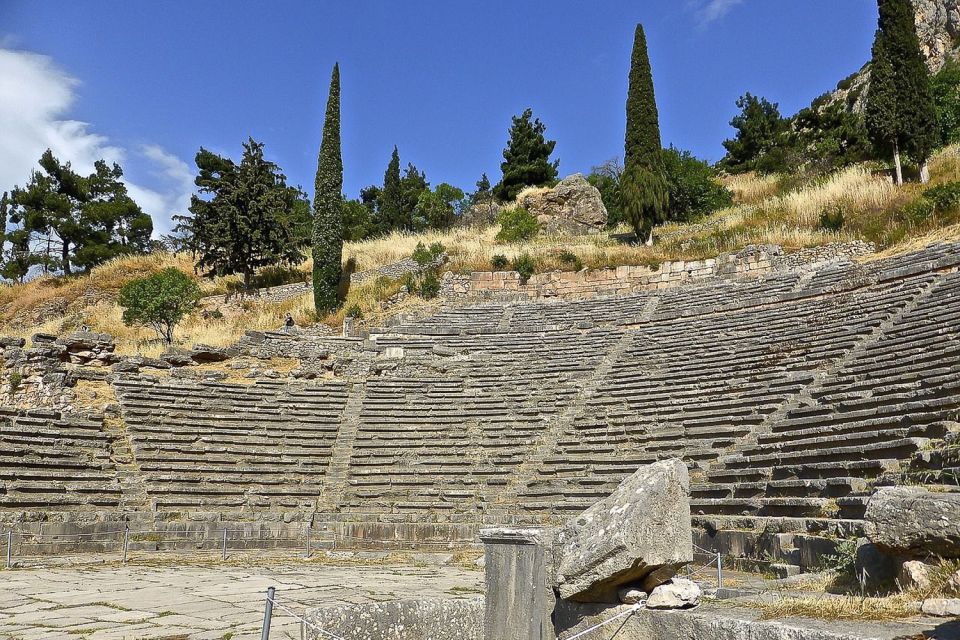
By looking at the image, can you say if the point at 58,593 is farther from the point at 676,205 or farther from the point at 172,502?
the point at 676,205

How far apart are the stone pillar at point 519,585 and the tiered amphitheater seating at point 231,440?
386 inches

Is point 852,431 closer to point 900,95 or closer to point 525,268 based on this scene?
point 525,268

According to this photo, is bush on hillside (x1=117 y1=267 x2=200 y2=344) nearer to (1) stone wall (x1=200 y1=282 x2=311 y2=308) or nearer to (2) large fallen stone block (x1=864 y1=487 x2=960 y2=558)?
(1) stone wall (x1=200 y1=282 x2=311 y2=308)

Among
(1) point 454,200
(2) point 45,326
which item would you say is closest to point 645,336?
(2) point 45,326

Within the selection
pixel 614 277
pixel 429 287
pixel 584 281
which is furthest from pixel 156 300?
pixel 614 277

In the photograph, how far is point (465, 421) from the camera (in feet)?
52.3

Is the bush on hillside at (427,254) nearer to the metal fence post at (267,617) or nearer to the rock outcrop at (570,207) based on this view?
the rock outcrop at (570,207)

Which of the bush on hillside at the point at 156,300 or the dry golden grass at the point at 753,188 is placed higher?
the dry golden grass at the point at 753,188

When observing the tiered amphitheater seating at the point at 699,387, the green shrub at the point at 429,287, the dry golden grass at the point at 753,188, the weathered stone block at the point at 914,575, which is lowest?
the weathered stone block at the point at 914,575

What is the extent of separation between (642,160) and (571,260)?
5.98 m

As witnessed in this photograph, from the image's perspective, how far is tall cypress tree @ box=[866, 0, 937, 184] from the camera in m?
25.3

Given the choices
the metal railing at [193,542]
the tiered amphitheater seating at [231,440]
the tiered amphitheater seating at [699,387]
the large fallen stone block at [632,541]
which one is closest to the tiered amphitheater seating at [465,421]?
the metal railing at [193,542]

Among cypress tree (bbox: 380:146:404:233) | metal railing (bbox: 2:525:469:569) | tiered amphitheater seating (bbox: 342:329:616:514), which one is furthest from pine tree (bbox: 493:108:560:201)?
metal railing (bbox: 2:525:469:569)

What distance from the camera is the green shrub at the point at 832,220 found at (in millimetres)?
23969
